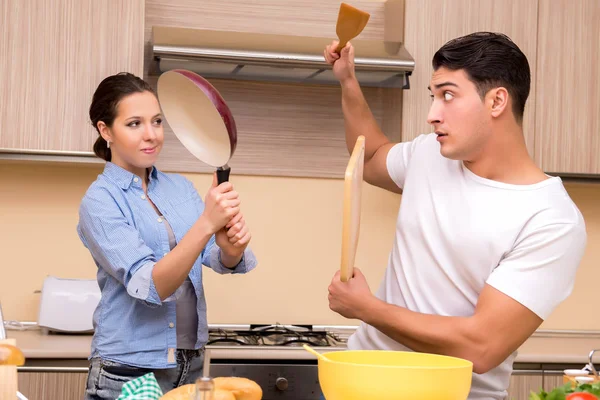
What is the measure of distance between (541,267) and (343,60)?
0.63m

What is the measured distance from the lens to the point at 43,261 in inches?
114

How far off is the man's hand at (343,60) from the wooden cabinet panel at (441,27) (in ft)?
3.67

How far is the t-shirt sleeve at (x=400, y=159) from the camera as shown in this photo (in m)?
1.74

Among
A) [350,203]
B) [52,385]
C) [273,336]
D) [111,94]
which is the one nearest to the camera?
[350,203]

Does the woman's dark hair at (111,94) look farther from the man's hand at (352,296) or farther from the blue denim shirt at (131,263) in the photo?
the man's hand at (352,296)

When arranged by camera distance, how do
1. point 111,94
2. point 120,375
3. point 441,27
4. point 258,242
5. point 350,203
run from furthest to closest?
point 258,242 < point 441,27 < point 111,94 < point 120,375 < point 350,203

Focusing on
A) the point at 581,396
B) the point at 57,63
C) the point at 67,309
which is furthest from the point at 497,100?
the point at 67,309

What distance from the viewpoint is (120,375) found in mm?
1723

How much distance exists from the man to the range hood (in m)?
1.06

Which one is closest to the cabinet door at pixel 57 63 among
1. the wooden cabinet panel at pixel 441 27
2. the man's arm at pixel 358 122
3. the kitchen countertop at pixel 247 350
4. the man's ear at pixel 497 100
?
the kitchen countertop at pixel 247 350

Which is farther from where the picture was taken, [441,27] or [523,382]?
[441,27]

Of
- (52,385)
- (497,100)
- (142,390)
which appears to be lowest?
(52,385)

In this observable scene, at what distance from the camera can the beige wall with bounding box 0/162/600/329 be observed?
2.88 meters

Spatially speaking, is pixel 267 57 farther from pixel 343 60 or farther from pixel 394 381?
pixel 394 381
